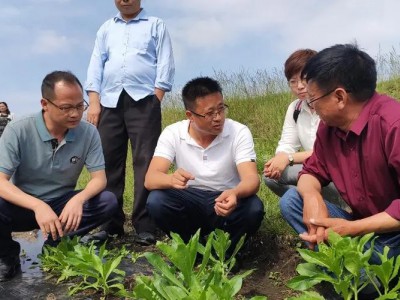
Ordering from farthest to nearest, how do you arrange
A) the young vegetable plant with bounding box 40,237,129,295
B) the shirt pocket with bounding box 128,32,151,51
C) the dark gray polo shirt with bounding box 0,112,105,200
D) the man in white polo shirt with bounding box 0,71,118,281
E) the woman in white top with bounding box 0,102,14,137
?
1. the woman in white top with bounding box 0,102,14,137
2. the shirt pocket with bounding box 128,32,151,51
3. the dark gray polo shirt with bounding box 0,112,105,200
4. the man in white polo shirt with bounding box 0,71,118,281
5. the young vegetable plant with bounding box 40,237,129,295

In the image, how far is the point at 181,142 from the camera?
3.53 meters

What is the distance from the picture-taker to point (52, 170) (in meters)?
3.53

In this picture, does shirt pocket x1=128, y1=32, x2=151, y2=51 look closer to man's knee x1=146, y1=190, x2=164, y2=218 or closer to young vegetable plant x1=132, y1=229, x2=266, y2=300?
man's knee x1=146, y1=190, x2=164, y2=218

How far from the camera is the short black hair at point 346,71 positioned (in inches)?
93.7

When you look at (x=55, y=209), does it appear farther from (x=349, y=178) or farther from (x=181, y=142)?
(x=349, y=178)

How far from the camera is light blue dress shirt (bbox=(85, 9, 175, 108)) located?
4164mm

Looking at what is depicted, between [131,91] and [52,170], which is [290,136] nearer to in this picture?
[131,91]

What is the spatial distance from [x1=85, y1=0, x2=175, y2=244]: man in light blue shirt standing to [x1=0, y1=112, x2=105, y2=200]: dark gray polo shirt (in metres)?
0.54

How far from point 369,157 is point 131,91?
2237 millimetres

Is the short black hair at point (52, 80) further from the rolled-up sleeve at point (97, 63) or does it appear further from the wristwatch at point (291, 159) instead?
the wristwatch at point (291, 159)

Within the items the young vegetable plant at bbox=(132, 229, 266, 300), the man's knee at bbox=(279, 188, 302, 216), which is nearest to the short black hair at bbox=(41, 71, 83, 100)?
the young vegetable plant at bbox=(132, 229, 266, 300)

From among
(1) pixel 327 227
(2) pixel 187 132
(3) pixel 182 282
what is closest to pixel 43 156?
(2) pixel 187 132

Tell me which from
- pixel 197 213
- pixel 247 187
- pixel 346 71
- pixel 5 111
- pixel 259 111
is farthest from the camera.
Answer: pixel 5 111

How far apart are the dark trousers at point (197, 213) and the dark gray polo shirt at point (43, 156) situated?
0.57 meters
